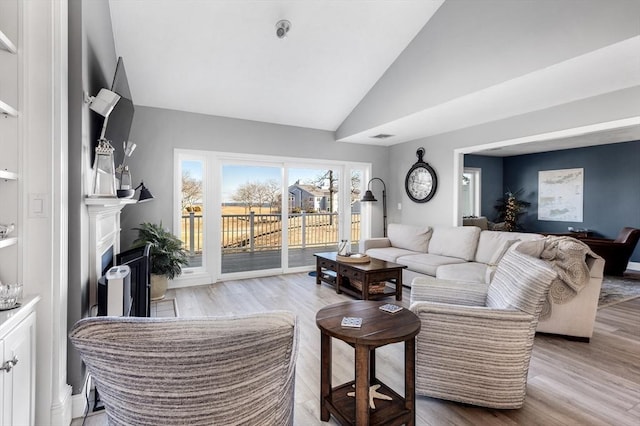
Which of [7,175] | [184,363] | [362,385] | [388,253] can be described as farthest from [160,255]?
[184,363]

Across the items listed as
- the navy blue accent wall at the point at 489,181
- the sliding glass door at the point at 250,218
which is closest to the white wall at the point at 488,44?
the sliding glass door at the point at 250,218

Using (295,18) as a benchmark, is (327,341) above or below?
below

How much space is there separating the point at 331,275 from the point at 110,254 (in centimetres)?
278

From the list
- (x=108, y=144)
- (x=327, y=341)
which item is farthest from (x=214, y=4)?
(x=327, y=341)

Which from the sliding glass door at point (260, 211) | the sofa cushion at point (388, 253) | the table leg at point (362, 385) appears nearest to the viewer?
the table leg at point (362, 385)

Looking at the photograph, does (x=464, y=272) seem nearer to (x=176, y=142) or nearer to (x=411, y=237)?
(x=411, y=237)

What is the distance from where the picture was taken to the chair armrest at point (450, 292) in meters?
2.42

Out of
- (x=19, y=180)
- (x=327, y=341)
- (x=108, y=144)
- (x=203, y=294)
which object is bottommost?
(x=203, y=294)

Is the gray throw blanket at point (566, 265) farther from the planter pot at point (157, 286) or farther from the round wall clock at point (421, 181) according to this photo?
the planter pot at point (157, 286)

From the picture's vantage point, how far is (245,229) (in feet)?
18.2

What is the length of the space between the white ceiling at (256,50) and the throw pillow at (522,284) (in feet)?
9.49

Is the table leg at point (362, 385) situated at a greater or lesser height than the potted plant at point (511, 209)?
lesser

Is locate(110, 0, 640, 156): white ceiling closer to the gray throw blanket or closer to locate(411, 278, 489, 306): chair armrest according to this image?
the gray throw blanket

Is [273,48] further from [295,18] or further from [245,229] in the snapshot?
[245,229]
